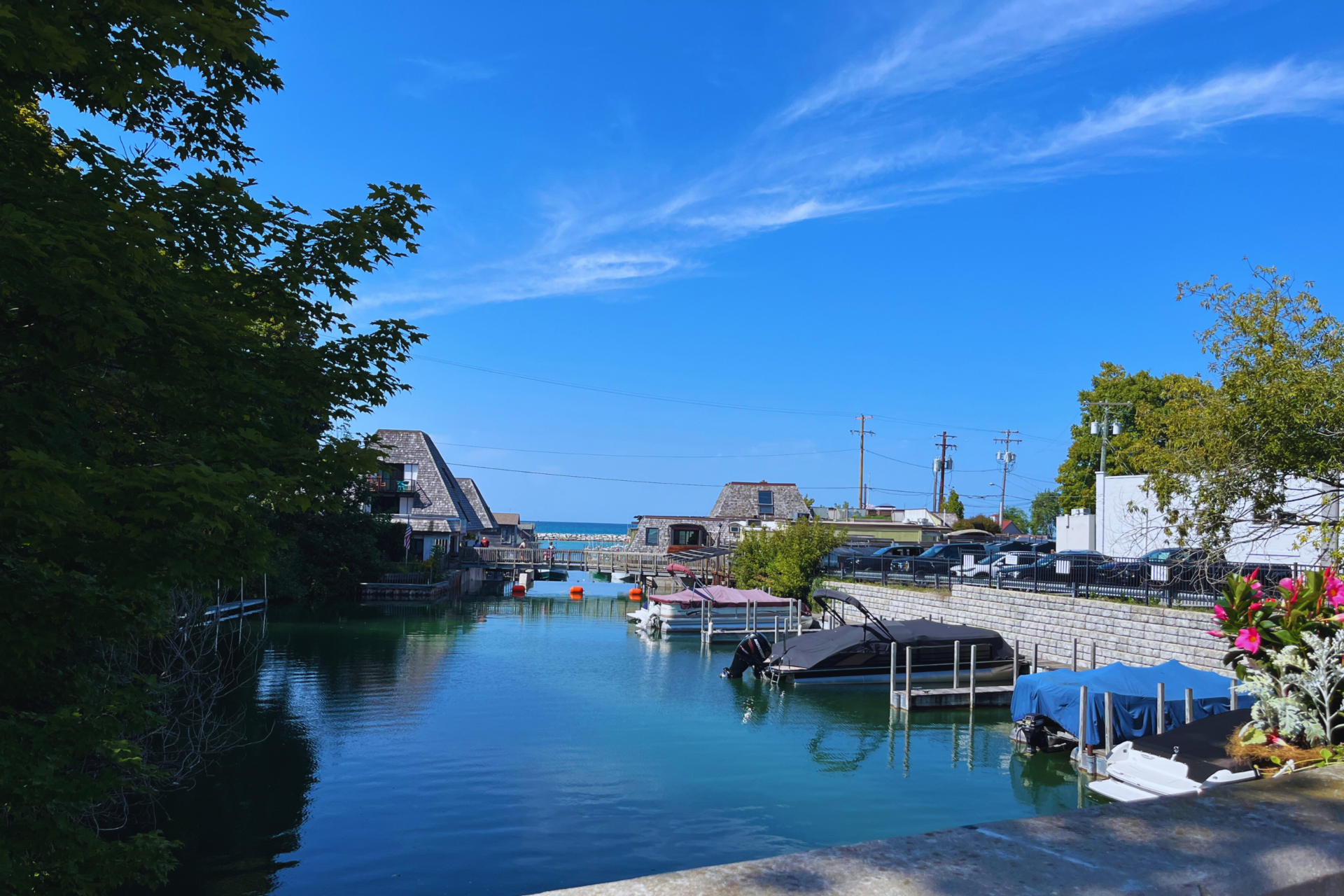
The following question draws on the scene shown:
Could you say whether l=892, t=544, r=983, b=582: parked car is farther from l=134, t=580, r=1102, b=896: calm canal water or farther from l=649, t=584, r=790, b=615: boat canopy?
l=134, t=580, r=1102, b=896: calm canal water

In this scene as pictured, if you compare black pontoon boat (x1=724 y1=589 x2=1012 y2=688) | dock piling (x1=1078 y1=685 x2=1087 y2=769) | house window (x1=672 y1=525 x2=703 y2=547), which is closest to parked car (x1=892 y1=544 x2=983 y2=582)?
black pontoon boat (x1=724 y1=589 x2=1012 y2=688)

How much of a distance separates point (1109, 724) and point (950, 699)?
24.5ft

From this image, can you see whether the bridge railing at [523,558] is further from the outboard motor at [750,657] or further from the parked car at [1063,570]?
the parked car at [1063,570]

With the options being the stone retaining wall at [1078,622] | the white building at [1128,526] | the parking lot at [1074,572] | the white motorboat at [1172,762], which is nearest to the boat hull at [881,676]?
the stone retaining wall at [1078,622]

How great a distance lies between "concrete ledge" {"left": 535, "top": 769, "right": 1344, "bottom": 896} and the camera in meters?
2.33

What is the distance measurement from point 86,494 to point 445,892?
964 centimetres

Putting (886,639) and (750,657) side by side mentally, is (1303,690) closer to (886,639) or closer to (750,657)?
(886,639)

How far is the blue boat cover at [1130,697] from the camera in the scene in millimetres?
19969

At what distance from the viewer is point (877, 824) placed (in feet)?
55.6

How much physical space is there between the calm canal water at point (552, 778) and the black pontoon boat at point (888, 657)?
78 centimetres

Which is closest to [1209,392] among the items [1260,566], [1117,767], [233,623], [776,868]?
[1117,767]

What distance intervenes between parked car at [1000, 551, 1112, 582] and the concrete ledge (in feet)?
100

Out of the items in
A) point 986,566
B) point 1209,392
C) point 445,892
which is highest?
point 1209,392

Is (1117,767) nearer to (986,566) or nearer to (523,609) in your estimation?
(986,566)
